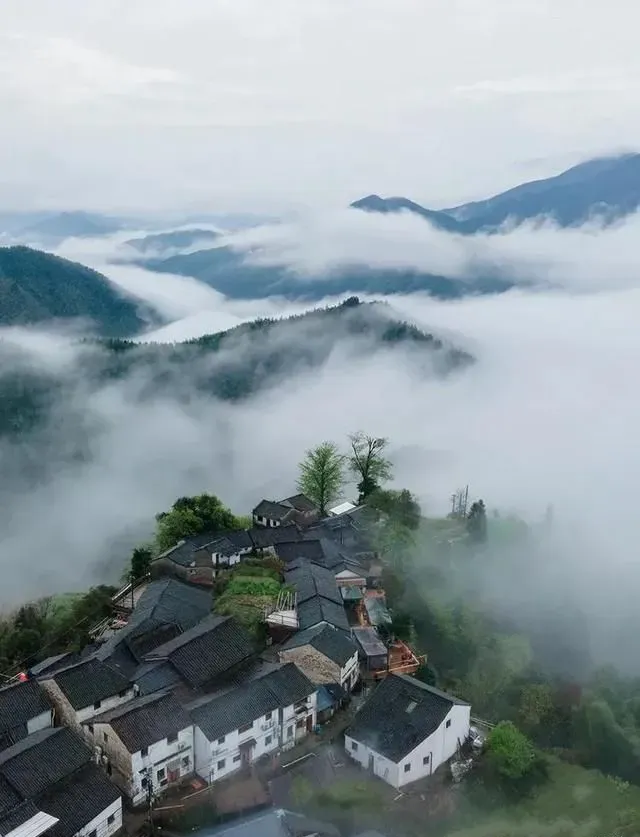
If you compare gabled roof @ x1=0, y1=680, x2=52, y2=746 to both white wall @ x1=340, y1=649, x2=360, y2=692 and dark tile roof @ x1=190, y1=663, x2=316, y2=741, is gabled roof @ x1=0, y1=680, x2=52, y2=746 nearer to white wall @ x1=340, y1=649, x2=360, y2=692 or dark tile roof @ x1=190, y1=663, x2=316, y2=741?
dark tile roof @ x1=190, y1=663, x2=316, y2=741

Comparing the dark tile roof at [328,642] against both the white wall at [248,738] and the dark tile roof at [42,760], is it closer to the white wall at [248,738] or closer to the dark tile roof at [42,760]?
the white wall at [248,738]

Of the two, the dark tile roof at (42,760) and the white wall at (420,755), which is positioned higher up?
the dark tile roof at (42,760)

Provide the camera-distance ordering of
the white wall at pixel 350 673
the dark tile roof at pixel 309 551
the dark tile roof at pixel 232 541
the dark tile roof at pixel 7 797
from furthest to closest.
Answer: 1. the dark tile roof at pixel 232 541
2. the dark tile roof at pixel 309 551
3. the white wall at pixel 350 673
4. the dark tile roof at pixel 7 797

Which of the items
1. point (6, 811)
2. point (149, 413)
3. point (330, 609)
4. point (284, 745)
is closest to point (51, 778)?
point (6, 811)

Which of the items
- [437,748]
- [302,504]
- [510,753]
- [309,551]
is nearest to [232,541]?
[309,551]

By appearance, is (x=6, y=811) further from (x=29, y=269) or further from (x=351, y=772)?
(x=29, y=269)

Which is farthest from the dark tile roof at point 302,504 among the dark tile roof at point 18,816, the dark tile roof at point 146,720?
the dark tile roof at point 18,816
